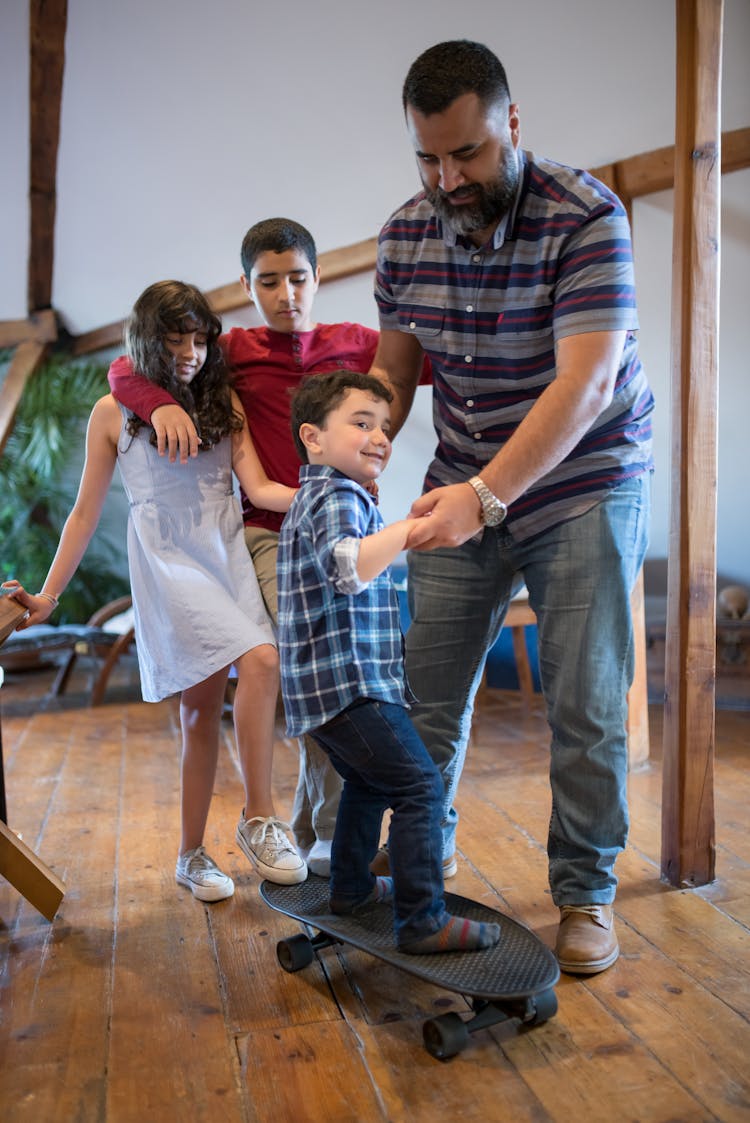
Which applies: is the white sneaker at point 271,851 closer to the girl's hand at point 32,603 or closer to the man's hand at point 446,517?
the girl's hand at point 32,603

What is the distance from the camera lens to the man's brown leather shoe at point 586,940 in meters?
2.13

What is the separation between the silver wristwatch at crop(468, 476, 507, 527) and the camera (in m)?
1.95

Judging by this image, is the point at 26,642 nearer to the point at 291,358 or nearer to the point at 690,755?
the point at 291,358

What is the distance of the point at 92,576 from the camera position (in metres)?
6.89

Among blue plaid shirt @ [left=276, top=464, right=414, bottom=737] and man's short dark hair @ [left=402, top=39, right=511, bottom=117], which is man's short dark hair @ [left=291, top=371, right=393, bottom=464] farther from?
man's short dark hair @ [left=402, top=39, right=511, bottom=117]

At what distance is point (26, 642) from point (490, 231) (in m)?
3.84

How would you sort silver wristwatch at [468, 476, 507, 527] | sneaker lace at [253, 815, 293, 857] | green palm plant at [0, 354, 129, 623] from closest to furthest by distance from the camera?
silver wristwatch at [468, 476, 507, 527], sneaker lace at [253, 815, 293, 857], green palm plant at [0, 354, 129, 623]

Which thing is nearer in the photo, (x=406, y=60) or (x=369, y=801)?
(x=369, y=801)

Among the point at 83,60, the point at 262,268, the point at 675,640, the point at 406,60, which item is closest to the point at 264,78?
the point at 406,60

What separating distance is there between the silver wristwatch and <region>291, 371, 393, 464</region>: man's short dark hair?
257 mm

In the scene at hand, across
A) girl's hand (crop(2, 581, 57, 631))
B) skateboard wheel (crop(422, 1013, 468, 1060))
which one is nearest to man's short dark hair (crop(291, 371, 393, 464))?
girl's hand (crop(2, 581, 57, 631))

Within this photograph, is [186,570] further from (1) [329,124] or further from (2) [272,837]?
(1) [329,124]

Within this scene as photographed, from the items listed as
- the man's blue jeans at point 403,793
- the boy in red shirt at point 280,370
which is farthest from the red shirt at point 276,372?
the man's blue jeans at point 403,793

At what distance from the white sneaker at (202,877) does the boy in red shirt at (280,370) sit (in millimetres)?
216
